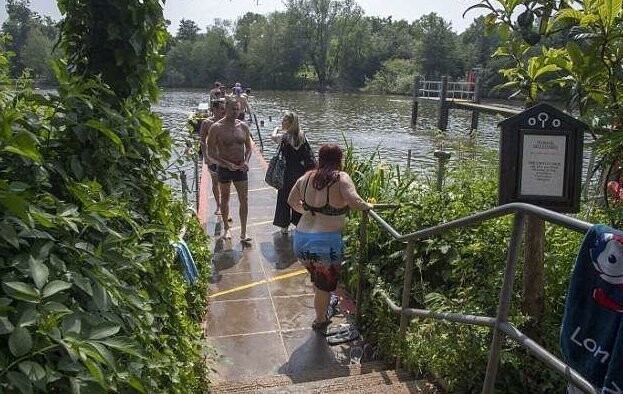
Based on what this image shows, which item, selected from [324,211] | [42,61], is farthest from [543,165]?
[42,61]

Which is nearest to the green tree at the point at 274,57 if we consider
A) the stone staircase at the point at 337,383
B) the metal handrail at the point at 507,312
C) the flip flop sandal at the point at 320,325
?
the flip flop sandal at the point at 320,325

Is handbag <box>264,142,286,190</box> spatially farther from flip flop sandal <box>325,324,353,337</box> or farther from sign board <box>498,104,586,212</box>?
sign board <box>498,104,586,212</box>

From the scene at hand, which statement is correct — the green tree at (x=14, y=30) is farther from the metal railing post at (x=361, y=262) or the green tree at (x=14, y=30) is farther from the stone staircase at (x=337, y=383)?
the metal railing post at (x=361, y=262)

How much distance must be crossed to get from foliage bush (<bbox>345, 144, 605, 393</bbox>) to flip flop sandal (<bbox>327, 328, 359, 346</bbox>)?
9 centimetres

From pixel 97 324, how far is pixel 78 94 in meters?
0.86

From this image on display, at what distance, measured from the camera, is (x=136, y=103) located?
242cm

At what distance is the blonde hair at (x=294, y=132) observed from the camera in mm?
5449

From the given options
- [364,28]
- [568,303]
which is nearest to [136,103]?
[568,303]

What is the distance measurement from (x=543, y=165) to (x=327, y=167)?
1741 millimetres

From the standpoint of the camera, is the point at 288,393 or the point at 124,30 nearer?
the point at 124,30

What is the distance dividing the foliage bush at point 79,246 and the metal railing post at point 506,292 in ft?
4.10

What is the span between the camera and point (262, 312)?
14.6 ft

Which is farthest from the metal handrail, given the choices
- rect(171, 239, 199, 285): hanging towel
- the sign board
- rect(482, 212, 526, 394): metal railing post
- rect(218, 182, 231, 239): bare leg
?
rect(218, 182, 231, 239): bare leg

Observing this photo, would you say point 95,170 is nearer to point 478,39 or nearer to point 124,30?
point 124,30
